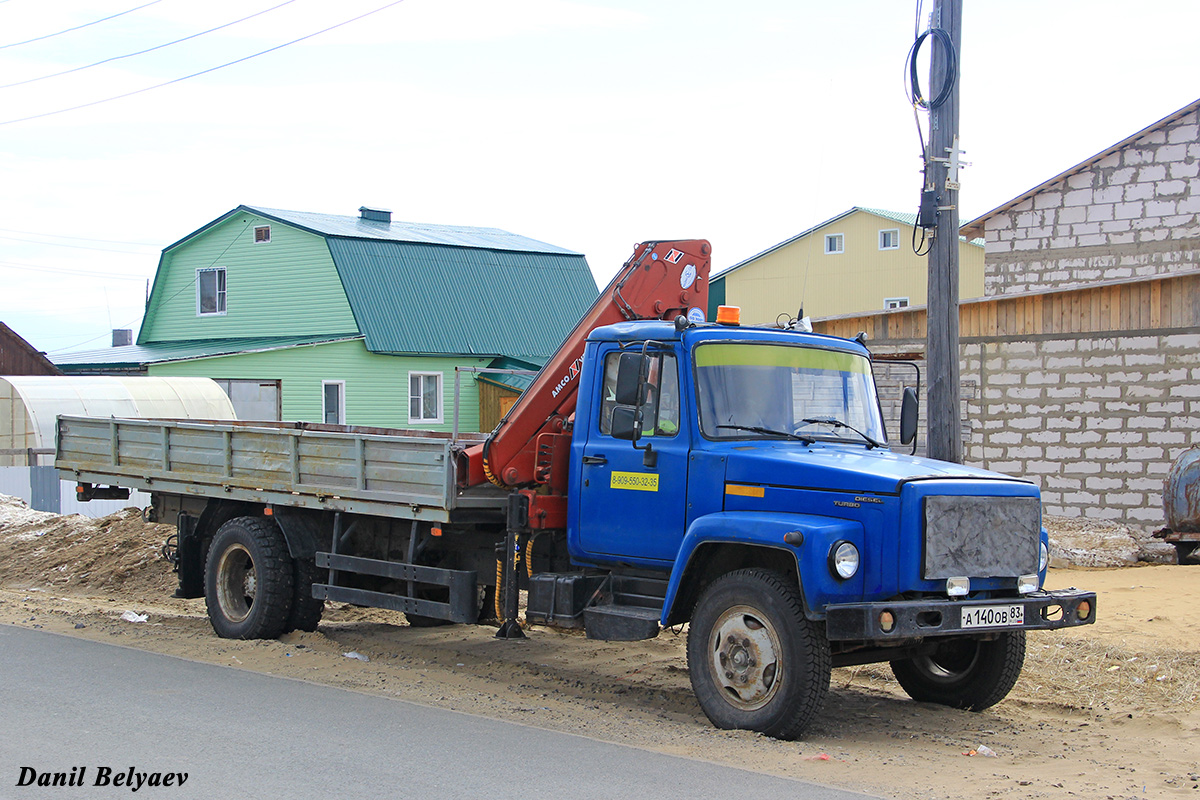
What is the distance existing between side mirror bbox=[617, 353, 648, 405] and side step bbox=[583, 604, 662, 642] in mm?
1446

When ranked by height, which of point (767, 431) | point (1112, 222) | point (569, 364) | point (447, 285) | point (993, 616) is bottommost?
point (993, 616)

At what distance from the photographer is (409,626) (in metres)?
12.2

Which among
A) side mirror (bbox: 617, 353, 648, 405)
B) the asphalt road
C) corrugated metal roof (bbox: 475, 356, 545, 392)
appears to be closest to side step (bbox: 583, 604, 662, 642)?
the asphalt road

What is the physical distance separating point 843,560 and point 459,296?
31529mm

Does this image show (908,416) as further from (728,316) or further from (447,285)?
(447,285)

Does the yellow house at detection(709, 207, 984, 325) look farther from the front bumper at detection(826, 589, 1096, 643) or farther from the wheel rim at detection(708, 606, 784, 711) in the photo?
the wheel rim at detection(708, 606, 784, 711)

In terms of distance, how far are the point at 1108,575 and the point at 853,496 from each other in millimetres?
7842

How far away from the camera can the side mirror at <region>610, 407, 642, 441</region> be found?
801cm

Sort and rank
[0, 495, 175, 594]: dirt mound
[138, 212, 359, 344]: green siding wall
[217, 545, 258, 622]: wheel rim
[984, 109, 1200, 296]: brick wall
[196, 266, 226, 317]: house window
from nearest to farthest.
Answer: [217, 545, 258, 622]: wheel rim, [0, 495, 175, 594]: dirt mound, [984, 109, 1200, 296]: brick wall, [138, 212, 359, 344]: green siding wall, [196, 266, 226, 317]: house window

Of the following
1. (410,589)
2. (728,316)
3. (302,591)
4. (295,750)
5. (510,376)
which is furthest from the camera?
(510,376)

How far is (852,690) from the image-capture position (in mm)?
9172

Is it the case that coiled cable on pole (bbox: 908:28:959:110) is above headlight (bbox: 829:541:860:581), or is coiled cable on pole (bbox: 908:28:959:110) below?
above

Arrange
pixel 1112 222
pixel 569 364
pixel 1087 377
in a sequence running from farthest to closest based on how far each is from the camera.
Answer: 1. pixel 1112 222
2. pixel 1087 377
3. pixel 569 364

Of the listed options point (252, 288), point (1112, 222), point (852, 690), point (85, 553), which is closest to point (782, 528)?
point (852, 690)
